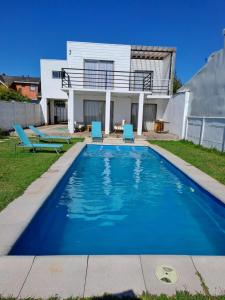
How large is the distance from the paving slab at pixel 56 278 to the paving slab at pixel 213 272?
1415 millimetres

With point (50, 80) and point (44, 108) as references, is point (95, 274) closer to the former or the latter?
point (50, 80)

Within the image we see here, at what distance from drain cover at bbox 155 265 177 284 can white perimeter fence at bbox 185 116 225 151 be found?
9.41 meters

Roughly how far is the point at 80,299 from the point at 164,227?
9.40ft

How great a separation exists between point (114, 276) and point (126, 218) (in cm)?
249

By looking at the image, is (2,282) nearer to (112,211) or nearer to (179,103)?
(112,211)

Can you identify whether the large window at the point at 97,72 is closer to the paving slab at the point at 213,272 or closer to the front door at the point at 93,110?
the front door at the point at 93,110

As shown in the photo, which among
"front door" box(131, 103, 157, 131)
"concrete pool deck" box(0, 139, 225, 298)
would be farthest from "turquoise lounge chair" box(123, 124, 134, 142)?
"concrete pool deck" box(0, 139, 225, 298)

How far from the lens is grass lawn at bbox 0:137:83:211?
16.9ft

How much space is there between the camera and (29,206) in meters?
4.43

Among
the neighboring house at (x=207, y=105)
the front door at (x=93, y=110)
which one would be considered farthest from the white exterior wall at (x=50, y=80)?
the neighboring house at (x=207, y=105)

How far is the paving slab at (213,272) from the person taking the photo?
260 centimetres

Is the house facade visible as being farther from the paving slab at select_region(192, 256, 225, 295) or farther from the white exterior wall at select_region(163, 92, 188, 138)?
the paving slab at select_region(192, 256, 225, 295)

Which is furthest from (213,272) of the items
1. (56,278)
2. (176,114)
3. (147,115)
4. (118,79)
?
(147,115)

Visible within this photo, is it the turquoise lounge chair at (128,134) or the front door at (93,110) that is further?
the front door at (93,110)
